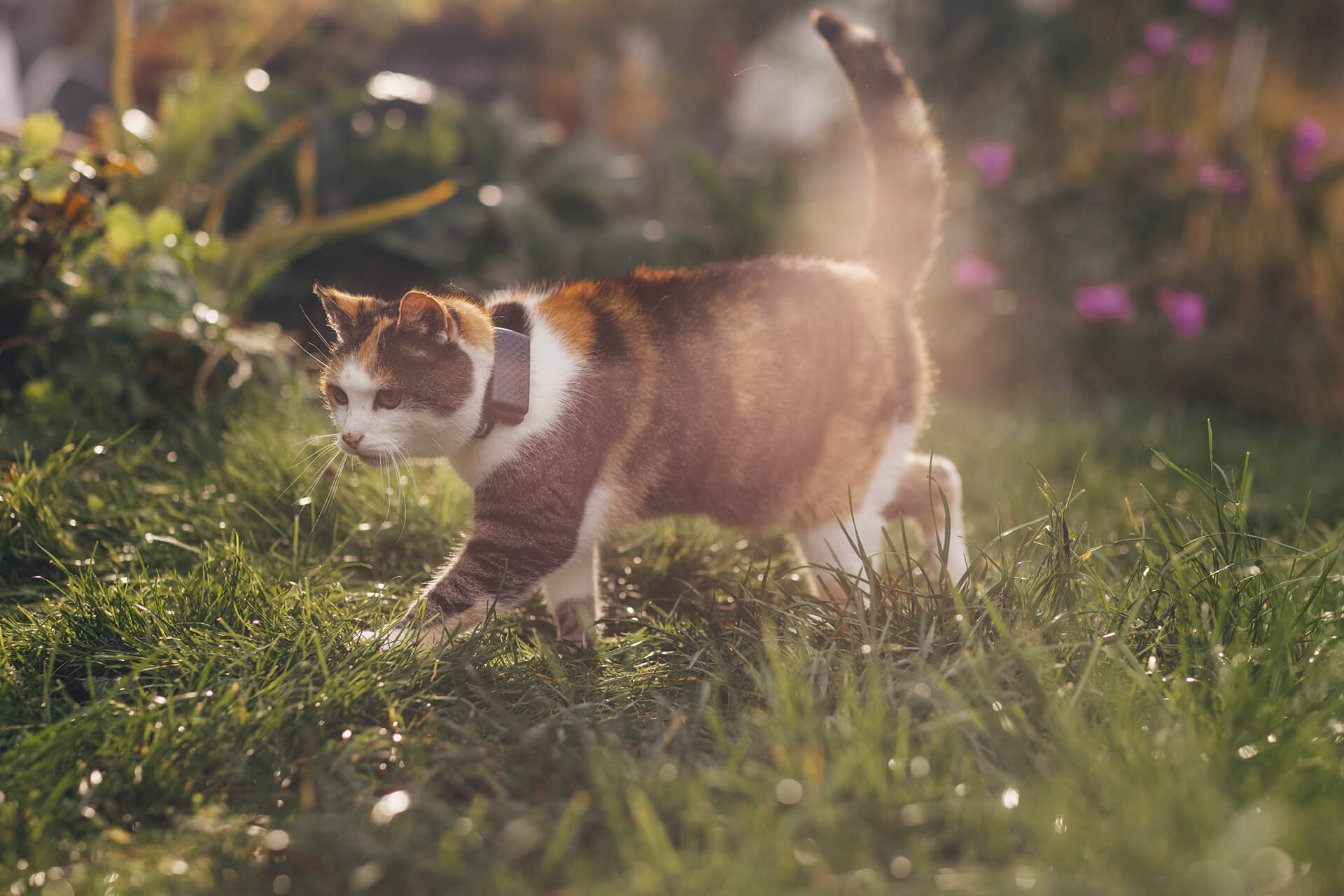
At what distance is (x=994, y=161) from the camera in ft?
17.2

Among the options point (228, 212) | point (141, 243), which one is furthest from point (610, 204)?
point (141, 243)

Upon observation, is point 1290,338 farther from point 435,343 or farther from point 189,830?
point 189,830

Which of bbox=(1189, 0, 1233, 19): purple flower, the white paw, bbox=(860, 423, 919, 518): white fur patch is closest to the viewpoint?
the white paw

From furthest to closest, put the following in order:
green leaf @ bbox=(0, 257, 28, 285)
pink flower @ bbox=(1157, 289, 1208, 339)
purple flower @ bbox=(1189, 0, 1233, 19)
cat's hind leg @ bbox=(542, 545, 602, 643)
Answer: purple flower @ bbox=(1189, 0, 1233, 19) → pink flower @ bbox=(1157, 289, 1208, 339) → green leaf @ bbox=(0, 257, 28, 285) → cat's hind leg @ bbox=(542, 545, 602, 643)

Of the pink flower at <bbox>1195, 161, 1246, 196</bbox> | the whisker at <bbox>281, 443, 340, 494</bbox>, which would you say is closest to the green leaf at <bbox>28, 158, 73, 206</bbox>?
the whisker at <bbox>281, 443, 340, 494</bbox>

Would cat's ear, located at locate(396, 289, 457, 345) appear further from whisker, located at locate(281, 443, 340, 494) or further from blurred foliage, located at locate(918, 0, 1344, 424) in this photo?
blurred foliage, located at locate(918, 0, 1344, 424)

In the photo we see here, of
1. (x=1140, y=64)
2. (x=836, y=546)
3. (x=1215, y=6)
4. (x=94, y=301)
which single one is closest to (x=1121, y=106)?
(x=1140, y=64)

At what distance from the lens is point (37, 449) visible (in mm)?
2570

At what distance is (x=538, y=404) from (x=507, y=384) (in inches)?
3.2

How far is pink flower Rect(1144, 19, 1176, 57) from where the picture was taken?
18.4 ft

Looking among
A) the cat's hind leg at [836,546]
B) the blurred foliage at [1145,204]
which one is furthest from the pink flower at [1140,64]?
the cat's hind leg at [836,546]

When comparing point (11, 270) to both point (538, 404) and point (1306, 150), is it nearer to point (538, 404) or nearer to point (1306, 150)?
point (538, 404)

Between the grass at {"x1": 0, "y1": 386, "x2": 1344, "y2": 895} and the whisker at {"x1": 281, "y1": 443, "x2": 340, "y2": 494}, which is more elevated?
the whisker at {"x1": 281, "y1": 443, "x2": 340, "y2": 494}

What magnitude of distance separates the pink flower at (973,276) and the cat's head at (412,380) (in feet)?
12.2
